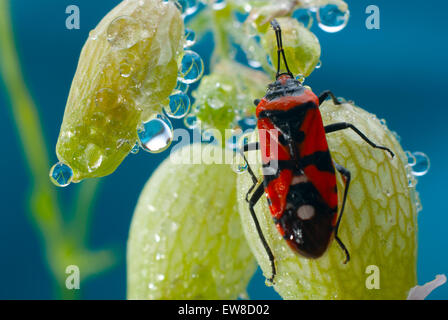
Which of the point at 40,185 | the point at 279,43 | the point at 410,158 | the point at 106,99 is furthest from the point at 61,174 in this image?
the point at 40,185

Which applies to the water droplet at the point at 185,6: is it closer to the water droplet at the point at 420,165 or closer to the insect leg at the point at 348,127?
the insect leg at the point at 348,127

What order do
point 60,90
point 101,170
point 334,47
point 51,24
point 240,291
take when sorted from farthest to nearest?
1. point 60,90
2. point 51,24
3. point 334,47
4. point 240,291
5. point 101,170

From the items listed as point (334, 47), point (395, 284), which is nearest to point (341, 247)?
point (395, 284)

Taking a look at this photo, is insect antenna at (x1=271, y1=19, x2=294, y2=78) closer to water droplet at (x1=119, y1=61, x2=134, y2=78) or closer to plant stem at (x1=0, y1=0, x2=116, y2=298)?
water droplet at (x1=119, y1=61, x2=134, y2=78)

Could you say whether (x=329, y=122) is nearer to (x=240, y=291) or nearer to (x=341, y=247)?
(x=341, y=247)

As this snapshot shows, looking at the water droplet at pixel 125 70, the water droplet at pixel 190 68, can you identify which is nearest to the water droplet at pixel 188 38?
the water droplet at pixel 190 68

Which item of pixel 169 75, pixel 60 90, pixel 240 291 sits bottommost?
pixel 240 291

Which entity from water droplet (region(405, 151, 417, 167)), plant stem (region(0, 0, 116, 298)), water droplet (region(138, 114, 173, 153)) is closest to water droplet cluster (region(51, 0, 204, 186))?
water droplet (region(138, 114, 173, 153))
